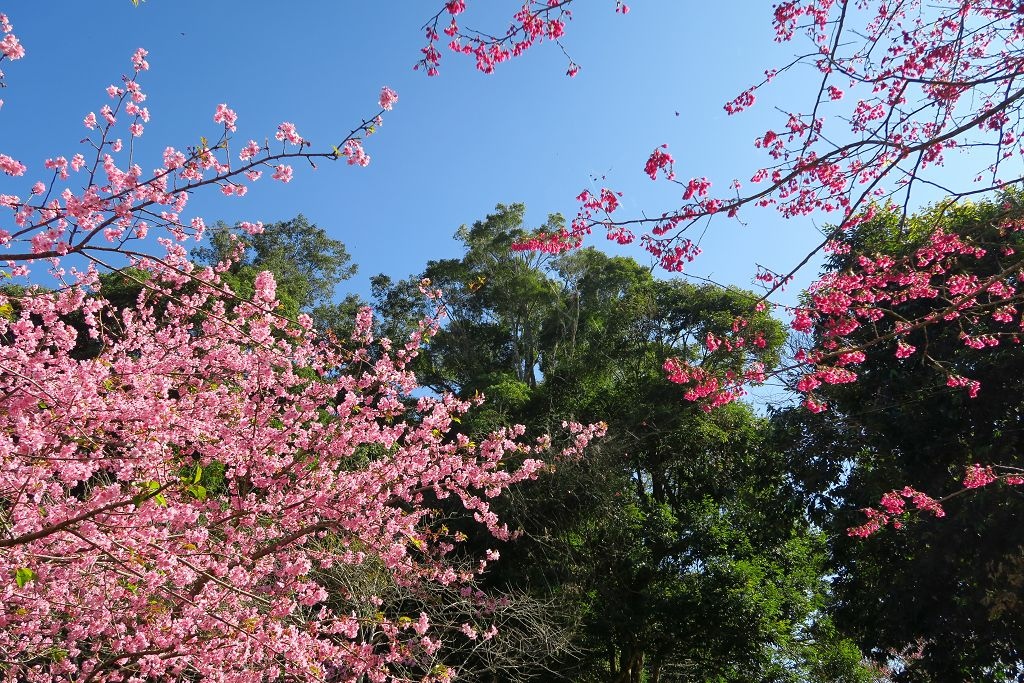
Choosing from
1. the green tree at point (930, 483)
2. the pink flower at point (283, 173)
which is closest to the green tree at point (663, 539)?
the green tree at point (930, 483)

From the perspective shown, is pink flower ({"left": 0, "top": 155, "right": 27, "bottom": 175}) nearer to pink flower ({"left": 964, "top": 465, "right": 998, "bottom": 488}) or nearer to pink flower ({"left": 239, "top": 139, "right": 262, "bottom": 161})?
pink flower ({"left": 239, "top": 139, "right": 262, "bottom": 161})

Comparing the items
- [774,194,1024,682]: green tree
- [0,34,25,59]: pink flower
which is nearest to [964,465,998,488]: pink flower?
[774,194,1024,682]: green tree

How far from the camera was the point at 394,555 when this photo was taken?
5.92 metres

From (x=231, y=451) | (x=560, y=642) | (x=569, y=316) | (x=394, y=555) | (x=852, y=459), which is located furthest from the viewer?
(x=569, y=316)

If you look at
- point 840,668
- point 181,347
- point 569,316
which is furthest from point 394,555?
point 569,316

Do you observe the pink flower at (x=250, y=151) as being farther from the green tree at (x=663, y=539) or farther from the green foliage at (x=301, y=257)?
the green foliage at (x=301, y=257)

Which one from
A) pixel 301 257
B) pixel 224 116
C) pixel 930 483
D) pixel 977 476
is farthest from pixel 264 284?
pixel 301 257

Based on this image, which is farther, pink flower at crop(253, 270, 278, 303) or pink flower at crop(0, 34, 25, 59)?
pink flower at crop(253, 270, 278, 303)

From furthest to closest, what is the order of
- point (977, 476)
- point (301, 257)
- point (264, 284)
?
point (301, 257), point (977, 476), point (264, 284)

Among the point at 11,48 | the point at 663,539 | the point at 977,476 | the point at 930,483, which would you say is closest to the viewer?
the point at 11,48

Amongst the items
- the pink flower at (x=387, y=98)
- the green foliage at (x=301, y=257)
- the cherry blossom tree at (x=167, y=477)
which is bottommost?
the cherry blossom tree at (x=167, y=477)

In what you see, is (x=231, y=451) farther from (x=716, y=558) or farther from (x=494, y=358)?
(x=494, y=358)

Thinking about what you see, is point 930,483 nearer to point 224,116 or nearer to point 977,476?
point 977,476

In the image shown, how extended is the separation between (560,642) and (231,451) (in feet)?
17.0
